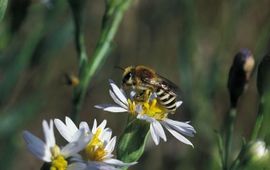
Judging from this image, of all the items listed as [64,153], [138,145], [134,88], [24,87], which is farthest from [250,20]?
[64,153]

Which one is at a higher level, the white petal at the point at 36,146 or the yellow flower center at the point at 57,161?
the white petal at the point at 36,146

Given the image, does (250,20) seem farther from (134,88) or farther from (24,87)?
(134,88)

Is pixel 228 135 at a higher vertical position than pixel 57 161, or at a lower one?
lower

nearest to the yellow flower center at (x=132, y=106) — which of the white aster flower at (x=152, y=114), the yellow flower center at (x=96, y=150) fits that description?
the white aster flower at (x=152, y=114)

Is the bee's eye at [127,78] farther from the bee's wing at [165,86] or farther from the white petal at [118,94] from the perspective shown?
the white petal at [118,94]

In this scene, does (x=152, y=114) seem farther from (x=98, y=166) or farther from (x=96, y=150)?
(x=98, y=166)

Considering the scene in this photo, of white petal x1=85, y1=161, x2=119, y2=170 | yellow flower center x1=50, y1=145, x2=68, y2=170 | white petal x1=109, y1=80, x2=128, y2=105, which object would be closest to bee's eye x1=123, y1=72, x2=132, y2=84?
white petal x1=109, y1=80, x2=128, y2=105

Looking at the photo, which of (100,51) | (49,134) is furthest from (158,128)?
(100,51)
